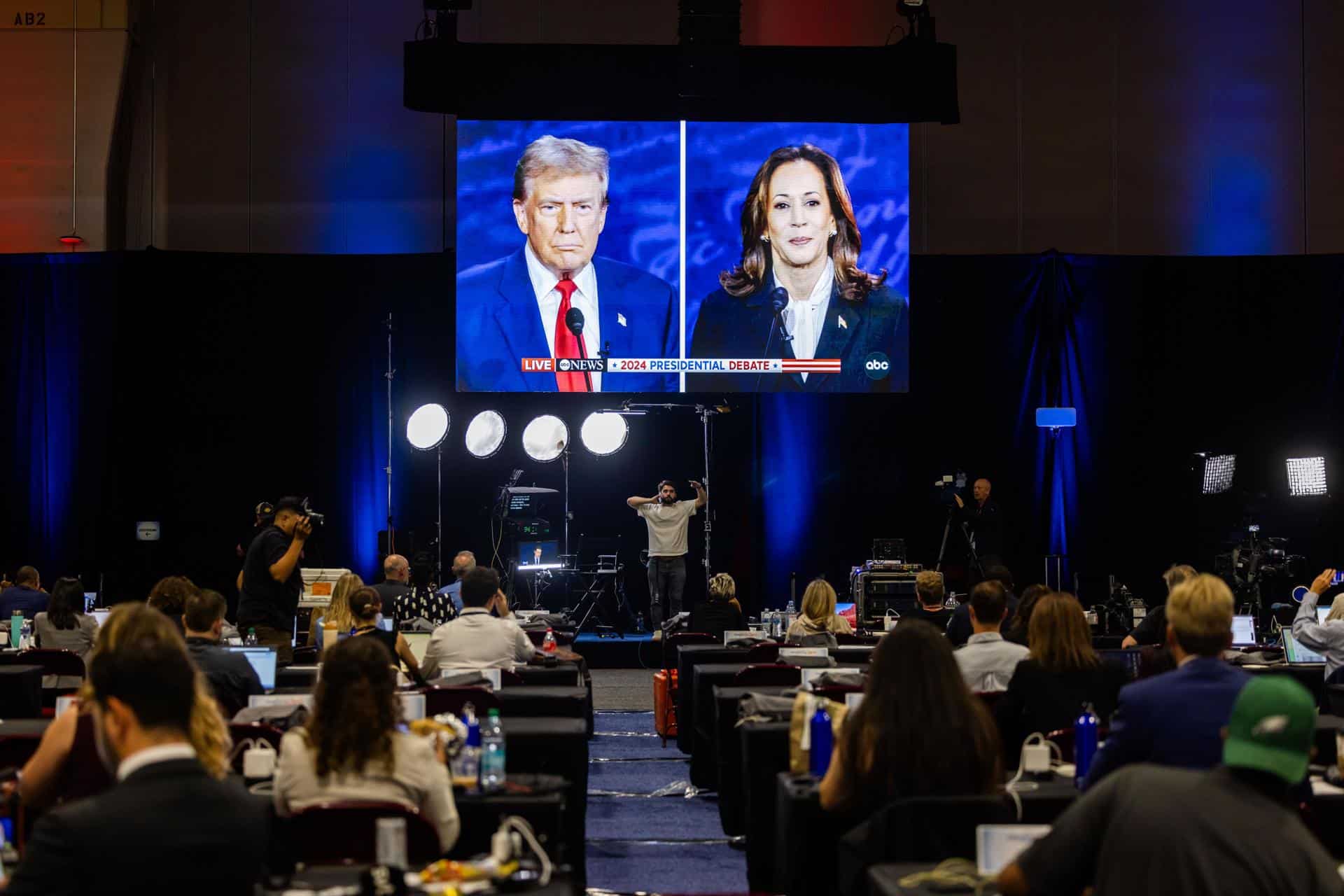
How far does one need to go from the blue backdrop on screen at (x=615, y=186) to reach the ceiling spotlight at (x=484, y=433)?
191 centimetres

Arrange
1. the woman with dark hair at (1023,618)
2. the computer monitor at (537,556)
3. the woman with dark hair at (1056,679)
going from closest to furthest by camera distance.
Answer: the woman with dark hair at (1056,679) < the woman with dark hair at (1023,618) < the computer monitor at (537,556)

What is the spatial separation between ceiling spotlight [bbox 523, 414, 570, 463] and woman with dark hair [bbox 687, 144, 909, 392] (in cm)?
216

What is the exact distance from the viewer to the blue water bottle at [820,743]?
4.77 metres

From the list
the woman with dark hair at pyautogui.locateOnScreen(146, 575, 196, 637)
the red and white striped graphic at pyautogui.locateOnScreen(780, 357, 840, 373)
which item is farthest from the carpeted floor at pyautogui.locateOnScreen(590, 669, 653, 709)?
the woman with dark hair at pyautogui.locateOnScreen(146, 575, 196, 637)

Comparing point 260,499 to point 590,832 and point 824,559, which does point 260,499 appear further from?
point 590,832

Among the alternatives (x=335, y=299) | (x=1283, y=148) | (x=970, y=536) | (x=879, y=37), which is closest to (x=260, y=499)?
(x=335, y=299)

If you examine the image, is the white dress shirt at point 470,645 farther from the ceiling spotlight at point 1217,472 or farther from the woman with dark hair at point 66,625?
the ceiling spotlight at point 1217,472

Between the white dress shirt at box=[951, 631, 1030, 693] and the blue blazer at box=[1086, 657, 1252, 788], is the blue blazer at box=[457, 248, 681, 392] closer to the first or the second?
the white dress shirt at box=[951, 631, 1030, 693]

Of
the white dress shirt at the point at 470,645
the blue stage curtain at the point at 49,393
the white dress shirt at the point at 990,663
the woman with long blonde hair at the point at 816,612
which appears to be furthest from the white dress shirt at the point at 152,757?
the blue stage curtain at the point at 49,393

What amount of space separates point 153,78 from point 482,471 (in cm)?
525

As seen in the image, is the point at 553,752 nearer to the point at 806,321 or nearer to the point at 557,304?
the point at 557,304

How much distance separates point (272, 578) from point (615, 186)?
5532 mm

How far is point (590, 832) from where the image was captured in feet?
22.9

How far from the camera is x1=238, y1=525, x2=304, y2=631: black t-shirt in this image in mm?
8219
